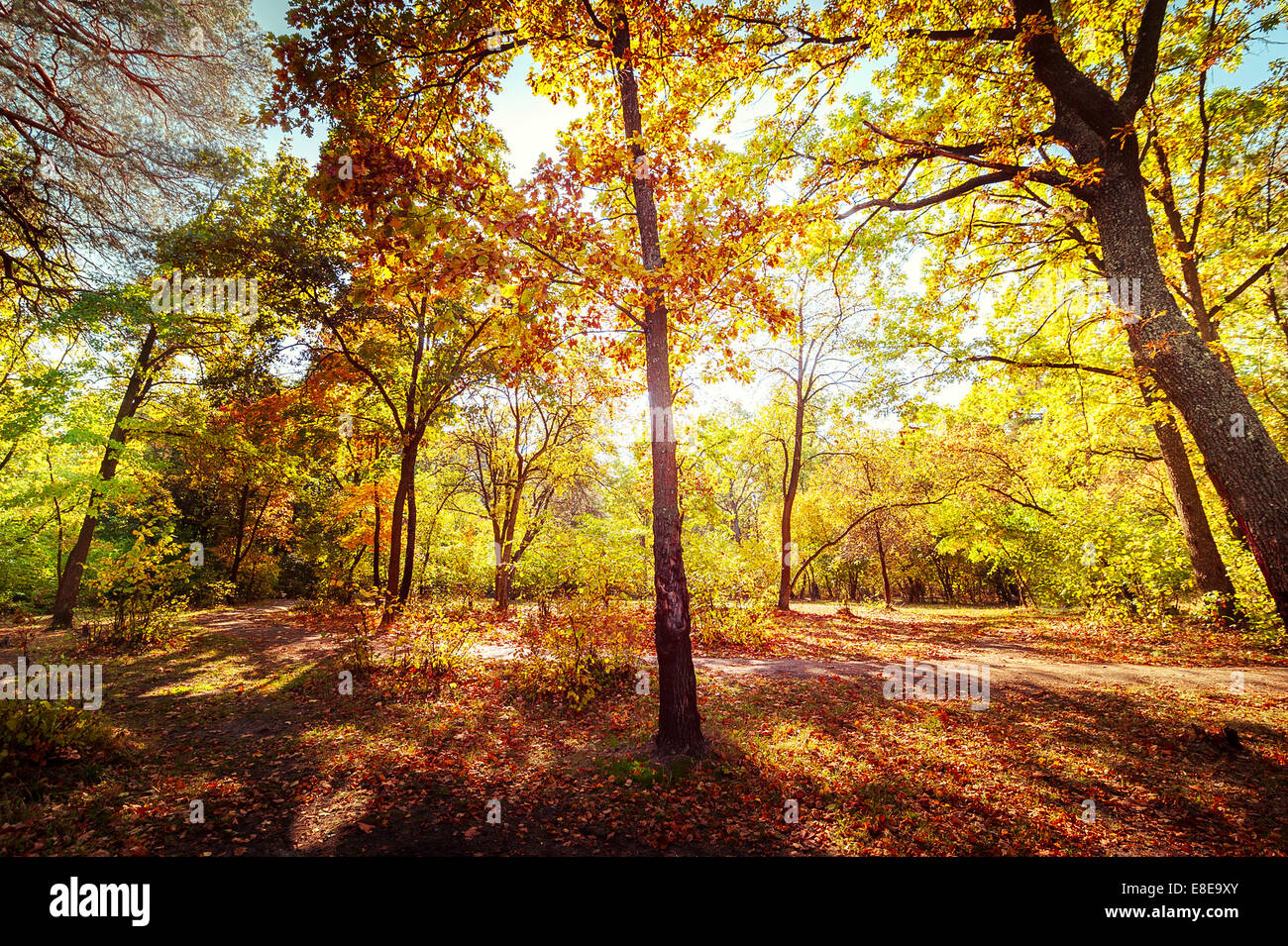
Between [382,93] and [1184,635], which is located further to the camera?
[1184,635]

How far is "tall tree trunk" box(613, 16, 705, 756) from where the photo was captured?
554cm

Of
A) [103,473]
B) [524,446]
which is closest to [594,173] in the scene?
[524,446]

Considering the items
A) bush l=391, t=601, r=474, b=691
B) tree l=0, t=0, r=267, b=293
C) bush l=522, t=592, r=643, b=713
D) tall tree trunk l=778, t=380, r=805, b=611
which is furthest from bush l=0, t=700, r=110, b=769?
tall tree trunk l=778, t=380, r=805, b=611

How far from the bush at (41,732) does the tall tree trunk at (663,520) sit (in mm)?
6952

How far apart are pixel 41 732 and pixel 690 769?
24.8ft

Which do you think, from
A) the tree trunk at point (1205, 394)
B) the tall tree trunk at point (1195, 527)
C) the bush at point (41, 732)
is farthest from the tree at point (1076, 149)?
the bush at point (41, 732)

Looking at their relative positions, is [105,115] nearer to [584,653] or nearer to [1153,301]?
[584,653]

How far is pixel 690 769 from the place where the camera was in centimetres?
538

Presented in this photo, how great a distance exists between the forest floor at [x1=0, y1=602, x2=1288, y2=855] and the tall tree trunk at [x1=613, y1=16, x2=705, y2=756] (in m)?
0.48

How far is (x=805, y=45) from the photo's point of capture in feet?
20.5

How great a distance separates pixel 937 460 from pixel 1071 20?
17.2 meters
